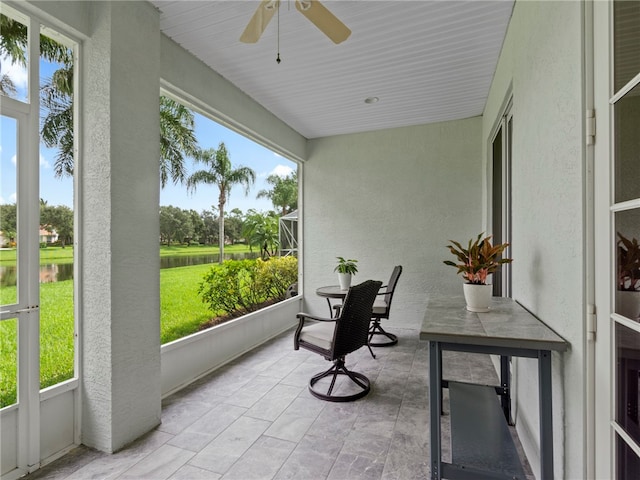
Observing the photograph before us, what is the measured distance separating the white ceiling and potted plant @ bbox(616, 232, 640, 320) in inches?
82.0

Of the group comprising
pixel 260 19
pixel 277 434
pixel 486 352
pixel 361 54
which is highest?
pixel 361 54

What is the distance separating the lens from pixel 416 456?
194 cm

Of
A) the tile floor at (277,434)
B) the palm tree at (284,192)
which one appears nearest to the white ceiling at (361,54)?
the palm tree at (284,192)

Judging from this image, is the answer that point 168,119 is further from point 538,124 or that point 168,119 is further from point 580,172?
point 580,172

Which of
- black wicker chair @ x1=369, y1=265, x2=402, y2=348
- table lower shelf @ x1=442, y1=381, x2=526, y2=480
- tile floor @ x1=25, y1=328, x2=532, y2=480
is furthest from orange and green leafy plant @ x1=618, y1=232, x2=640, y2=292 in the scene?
black wicker chair @ x1=369, y1=265, x2=402, y2=348

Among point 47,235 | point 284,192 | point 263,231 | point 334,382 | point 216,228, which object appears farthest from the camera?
point 284,192

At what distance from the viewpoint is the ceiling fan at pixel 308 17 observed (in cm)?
173

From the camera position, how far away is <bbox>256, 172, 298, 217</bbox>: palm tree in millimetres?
5120

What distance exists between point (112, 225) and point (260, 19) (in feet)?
4.95

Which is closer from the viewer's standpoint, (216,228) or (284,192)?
(216,228)

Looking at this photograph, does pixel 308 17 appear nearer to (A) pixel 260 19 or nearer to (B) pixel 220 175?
(A) pixel 260 19

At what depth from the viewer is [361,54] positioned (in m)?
2.88

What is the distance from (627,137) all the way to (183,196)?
127 inches

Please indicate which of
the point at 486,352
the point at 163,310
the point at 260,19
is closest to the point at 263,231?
the point at 163,310
